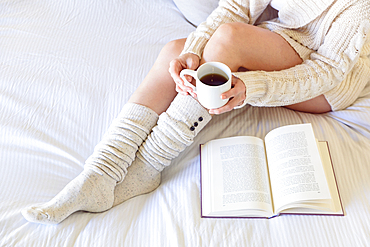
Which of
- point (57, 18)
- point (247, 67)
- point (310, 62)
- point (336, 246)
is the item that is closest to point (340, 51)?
point (310, 62)

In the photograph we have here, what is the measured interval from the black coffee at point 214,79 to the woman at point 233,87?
0.16 ft

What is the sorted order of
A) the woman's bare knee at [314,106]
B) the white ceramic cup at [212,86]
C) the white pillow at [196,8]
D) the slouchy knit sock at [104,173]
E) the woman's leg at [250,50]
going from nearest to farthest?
the white ceramic cup at [212,86], the slouchy knit sock at [104,173], the woman's leg at [250,50], the woman's bare knee at [314,106], the white pillow at [196,8]

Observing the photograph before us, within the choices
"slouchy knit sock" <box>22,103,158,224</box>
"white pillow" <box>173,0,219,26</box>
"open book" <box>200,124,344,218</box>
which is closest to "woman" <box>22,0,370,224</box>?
"slouchy knit sock" <box>22,103,158,224</box>

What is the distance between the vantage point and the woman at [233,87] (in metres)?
0.80

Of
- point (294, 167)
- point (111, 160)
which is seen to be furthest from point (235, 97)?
point (111, 160)

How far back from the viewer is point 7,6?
1.35 meters

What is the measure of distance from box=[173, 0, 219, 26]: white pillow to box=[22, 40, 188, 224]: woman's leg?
0.46 m

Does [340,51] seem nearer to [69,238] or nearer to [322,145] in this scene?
[322,145]

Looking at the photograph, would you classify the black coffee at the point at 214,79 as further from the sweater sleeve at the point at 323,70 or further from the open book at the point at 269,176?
the open book at the point at 269,176

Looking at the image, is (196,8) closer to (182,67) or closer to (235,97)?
(182,67)

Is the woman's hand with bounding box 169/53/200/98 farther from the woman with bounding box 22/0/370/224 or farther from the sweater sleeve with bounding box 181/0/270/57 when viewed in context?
→ the sweater sleeve with bounding box 181/0/270/57

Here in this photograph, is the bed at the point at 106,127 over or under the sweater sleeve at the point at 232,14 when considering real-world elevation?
under

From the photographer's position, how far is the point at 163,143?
2.76ft

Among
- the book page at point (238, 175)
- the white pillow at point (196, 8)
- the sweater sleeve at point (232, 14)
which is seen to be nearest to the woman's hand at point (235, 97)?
the book page at point (238, 175)
